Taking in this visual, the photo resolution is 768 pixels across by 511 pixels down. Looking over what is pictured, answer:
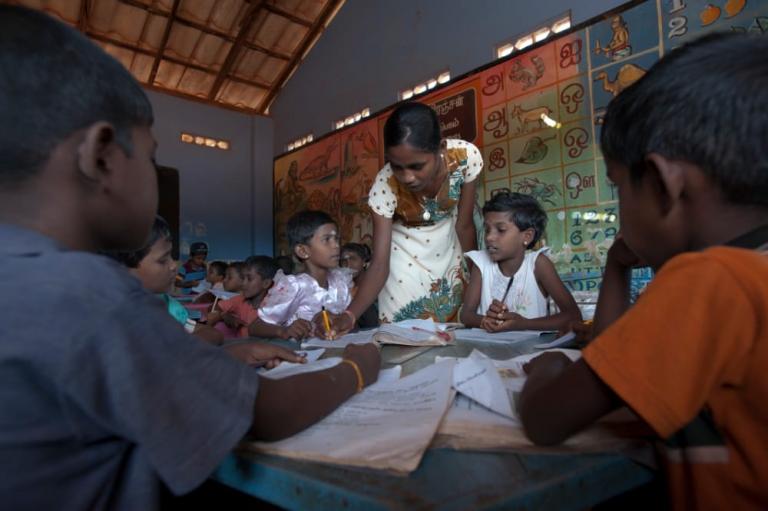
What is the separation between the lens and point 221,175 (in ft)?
23.2

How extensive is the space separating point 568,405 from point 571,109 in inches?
127

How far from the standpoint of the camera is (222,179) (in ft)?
23.2

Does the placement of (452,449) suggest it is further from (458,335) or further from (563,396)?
(458,335)

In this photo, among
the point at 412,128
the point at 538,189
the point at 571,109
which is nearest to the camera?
the point at 412,128

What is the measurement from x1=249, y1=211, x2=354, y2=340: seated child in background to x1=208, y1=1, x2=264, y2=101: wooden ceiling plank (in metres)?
4.73

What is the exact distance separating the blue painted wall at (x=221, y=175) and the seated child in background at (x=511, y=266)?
5447 mm

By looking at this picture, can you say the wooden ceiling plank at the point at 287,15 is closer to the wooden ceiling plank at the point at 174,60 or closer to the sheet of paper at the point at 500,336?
the wooden ceiling plank at the point at 174,60

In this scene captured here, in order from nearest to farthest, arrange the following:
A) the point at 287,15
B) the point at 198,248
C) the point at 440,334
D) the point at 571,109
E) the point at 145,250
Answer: the point at 440,334 < the point at 145,250 < the point at 571,109 < the point at 287,15 < the point at 198,248

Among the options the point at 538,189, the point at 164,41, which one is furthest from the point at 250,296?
the point at 164,41

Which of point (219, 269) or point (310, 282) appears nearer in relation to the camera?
point (310, 282)

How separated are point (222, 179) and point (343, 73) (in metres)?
2.54

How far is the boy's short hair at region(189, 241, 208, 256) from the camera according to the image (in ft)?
20.6

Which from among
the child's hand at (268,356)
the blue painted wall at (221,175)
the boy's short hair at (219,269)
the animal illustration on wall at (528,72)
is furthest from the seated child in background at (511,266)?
the blue painted wall at (221,175)

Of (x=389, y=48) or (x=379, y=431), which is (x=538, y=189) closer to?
(x=389, y=48)
